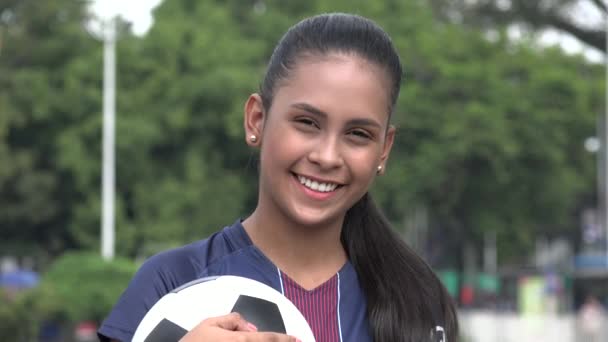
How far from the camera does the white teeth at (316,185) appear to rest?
9.53 ft

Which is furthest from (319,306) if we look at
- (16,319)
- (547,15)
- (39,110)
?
(39,110)

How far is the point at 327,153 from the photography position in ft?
9.36

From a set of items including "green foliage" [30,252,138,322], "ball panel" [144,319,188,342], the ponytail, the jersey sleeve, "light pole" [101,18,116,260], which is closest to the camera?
"ball panel" [144,319,188,342]

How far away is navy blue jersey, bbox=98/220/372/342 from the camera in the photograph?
9.36 ft

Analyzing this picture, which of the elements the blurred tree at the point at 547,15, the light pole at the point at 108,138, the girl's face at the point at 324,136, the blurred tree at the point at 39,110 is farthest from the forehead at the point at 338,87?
the blurred tree at the point at 39,110

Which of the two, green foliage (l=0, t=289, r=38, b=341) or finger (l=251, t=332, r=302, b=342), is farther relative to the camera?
green foliage (l=0, t=289, r=38, b=341)

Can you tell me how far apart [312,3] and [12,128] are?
10.1 metres

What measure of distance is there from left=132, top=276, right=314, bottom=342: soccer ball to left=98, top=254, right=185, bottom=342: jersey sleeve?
0.32 ft

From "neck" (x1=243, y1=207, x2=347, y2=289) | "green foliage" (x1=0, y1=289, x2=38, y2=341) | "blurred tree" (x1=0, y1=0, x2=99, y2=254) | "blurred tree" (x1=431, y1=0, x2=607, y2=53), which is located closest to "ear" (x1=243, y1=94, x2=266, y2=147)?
"neck" (x1=243, y1=207, x2=347, y2=289)

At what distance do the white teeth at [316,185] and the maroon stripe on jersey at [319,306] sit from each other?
0.24m

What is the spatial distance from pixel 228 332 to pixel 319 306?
20.5 inches

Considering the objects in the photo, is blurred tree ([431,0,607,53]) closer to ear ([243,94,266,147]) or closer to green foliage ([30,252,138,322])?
green foliage ([30,252,138,322])

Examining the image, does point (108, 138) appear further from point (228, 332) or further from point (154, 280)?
point (228, 332)

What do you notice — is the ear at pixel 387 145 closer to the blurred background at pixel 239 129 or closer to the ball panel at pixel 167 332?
the ball panel at pixel 167 332
